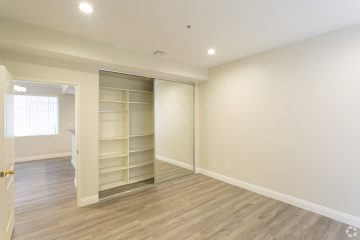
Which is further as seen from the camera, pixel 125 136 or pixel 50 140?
pixel 50 140

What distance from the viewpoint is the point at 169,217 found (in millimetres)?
2789

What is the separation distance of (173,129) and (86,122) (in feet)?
7.13

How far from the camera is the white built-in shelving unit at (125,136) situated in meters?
3.80

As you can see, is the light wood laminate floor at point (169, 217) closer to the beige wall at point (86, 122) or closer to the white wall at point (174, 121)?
the beige wall at point (86, 122)

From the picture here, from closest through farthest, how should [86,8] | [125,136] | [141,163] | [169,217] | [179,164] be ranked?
[86,8] < [169,217] < [125,136] < [141,163] < [179,164]

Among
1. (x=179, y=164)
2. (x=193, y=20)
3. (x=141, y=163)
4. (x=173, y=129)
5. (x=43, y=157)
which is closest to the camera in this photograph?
(x=193, y=20)

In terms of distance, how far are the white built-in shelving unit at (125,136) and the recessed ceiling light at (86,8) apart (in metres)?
1.74

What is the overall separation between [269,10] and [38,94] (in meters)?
7.45

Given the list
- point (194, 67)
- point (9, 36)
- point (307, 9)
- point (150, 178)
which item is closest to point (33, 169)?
point (150, 178)

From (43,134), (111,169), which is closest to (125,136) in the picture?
(111,169)

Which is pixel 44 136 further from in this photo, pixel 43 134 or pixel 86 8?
pixel 86 8

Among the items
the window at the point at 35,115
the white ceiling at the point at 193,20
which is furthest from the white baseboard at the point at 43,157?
the white ceiling at the point at 193,20

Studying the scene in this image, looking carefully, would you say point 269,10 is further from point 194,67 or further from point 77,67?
point 77,67

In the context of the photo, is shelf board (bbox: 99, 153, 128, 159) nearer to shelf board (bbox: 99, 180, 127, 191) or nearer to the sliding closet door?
shelf board (bbox: 99, 180, 127, 191)
